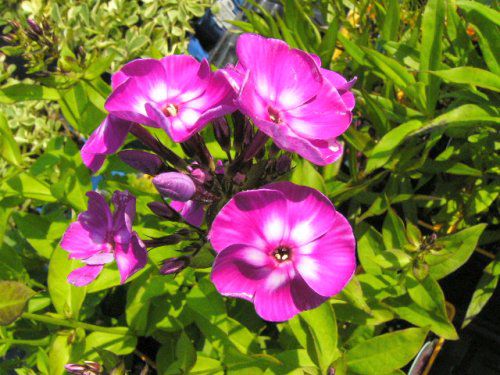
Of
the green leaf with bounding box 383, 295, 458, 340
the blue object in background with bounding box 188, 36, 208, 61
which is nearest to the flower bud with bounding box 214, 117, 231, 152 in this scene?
the green leaf with bounding box 383, 295, 458, 340

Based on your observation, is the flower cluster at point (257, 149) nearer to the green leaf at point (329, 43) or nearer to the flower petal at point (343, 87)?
the flower petal at point (343, 87)

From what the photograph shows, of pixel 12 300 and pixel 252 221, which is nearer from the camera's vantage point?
pixel 252 221

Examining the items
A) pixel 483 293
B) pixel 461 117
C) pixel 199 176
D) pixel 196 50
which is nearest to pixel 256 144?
pixel 199 176

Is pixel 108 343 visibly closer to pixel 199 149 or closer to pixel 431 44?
pixel 199 149

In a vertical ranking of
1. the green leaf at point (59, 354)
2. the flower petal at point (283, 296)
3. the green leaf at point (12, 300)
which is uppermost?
the flower petal at point (283, 296)

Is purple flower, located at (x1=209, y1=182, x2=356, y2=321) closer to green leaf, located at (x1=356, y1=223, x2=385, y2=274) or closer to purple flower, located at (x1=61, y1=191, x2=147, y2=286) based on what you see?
purple flower, located at (x1=61, y1=191, x2=147, y2=286)

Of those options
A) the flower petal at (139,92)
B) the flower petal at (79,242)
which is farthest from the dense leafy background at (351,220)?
the flower petal at (139,92)
